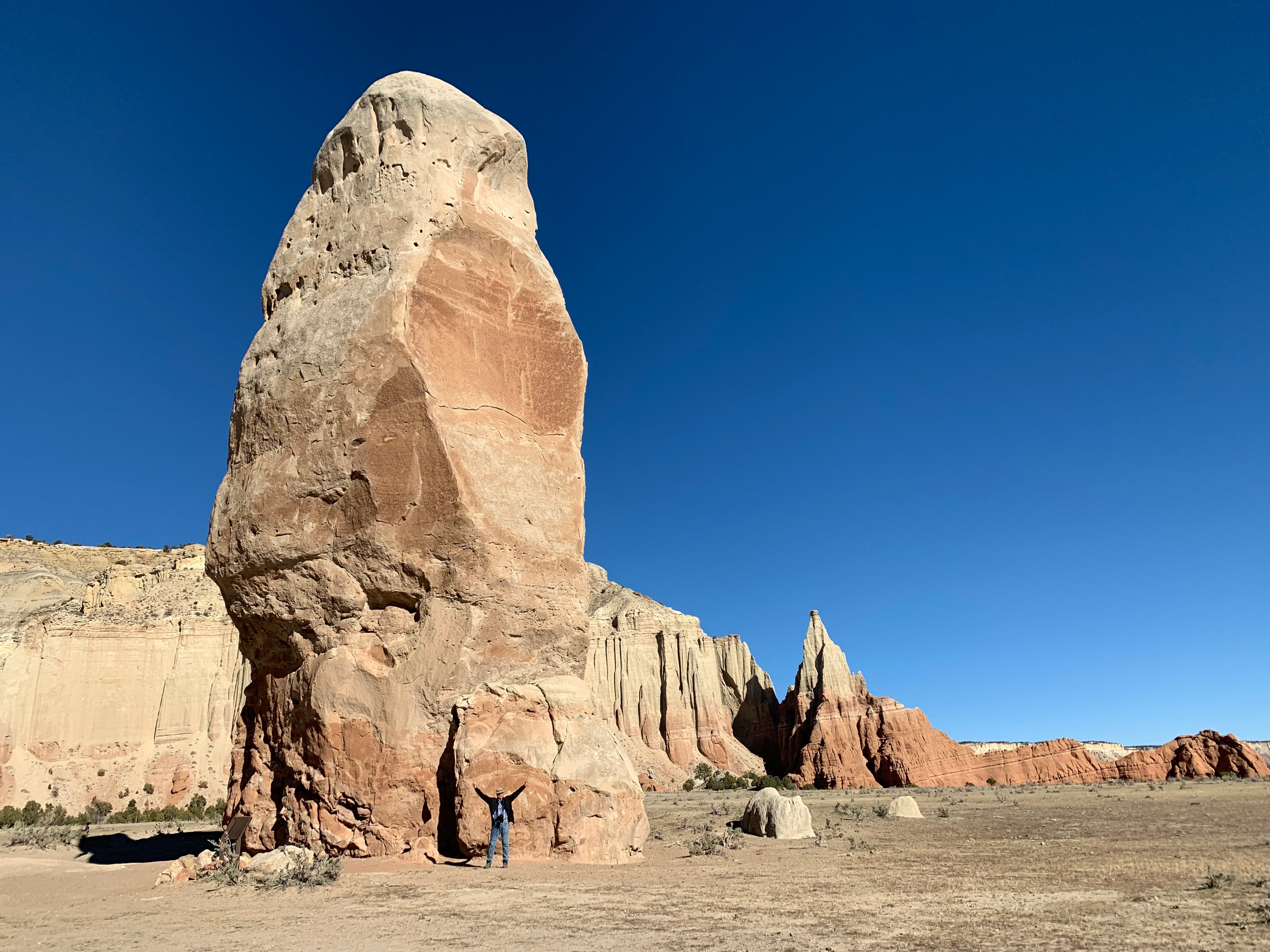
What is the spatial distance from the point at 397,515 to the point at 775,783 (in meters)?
41.6

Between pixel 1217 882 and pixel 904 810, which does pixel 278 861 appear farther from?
pixel 904 810

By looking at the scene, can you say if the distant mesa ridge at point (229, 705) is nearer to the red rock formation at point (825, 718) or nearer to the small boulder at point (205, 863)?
the red rock formation at point (825, 718)

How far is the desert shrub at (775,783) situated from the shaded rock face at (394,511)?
3739cm

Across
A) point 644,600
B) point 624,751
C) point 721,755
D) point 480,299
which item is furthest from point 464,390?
point 644,600

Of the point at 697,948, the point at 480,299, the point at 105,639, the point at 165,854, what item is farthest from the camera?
the point at 105,639

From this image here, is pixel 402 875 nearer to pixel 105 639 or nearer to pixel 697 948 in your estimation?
pixel 697 948

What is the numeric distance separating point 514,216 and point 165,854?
13174 millimetres

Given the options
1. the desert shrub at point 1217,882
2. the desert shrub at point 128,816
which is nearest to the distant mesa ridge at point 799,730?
the desert shrub at point 128,816

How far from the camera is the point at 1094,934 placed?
232 inches

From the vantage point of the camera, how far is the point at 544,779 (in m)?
10.4

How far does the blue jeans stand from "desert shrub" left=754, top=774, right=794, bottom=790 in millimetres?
37928

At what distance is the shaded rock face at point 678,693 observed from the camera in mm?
54219

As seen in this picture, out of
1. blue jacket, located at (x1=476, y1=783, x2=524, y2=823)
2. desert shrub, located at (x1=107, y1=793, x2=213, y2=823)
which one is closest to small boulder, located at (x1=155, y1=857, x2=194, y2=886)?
blue jacket, located at (x1=476, y1=783, x2=524, y2=823)

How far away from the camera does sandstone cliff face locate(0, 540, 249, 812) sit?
36.6m
